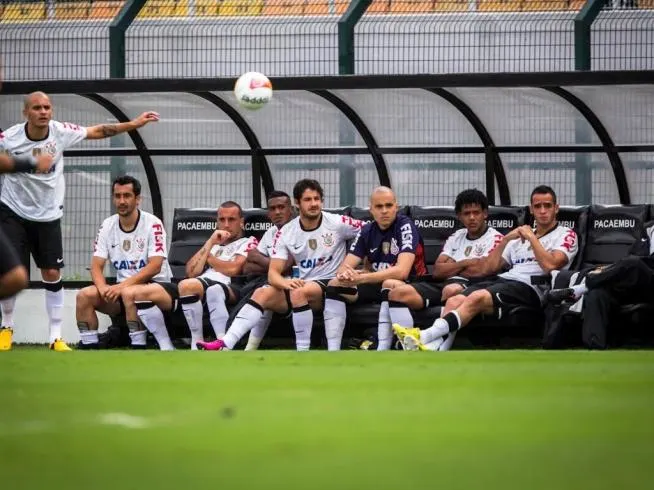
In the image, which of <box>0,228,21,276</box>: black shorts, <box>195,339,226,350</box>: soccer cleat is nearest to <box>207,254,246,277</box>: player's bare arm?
<box>195,339,226,350</box>: soccer cleat

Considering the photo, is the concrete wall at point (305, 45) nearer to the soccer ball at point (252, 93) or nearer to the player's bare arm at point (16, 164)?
the soccer ball at point (252, 93)

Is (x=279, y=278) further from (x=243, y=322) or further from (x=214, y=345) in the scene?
(x=214, y=345)

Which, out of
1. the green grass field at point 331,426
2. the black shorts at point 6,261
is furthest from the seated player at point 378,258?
the black shorts at point 6,261

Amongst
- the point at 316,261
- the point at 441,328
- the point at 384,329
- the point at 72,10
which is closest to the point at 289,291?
the point at 316,261

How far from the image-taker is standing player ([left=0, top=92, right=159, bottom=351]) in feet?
38.2

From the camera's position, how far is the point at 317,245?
1213 cm

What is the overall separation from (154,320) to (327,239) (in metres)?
1.76

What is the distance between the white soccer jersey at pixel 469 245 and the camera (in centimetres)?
Result: 1222

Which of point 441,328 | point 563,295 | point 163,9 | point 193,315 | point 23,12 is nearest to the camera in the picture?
point 563,295

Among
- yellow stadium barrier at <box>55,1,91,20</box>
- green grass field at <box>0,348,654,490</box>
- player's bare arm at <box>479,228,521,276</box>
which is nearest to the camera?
green grass field at <box>0,348,654,490</box>

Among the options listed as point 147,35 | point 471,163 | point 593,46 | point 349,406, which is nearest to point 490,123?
point 471,163

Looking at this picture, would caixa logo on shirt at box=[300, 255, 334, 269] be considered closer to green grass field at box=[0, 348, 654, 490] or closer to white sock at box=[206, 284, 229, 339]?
white sock at box=[206, 284, 229, 339]

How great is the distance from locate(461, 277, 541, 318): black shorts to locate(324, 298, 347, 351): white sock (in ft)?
3.55

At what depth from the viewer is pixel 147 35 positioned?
15398 mm
